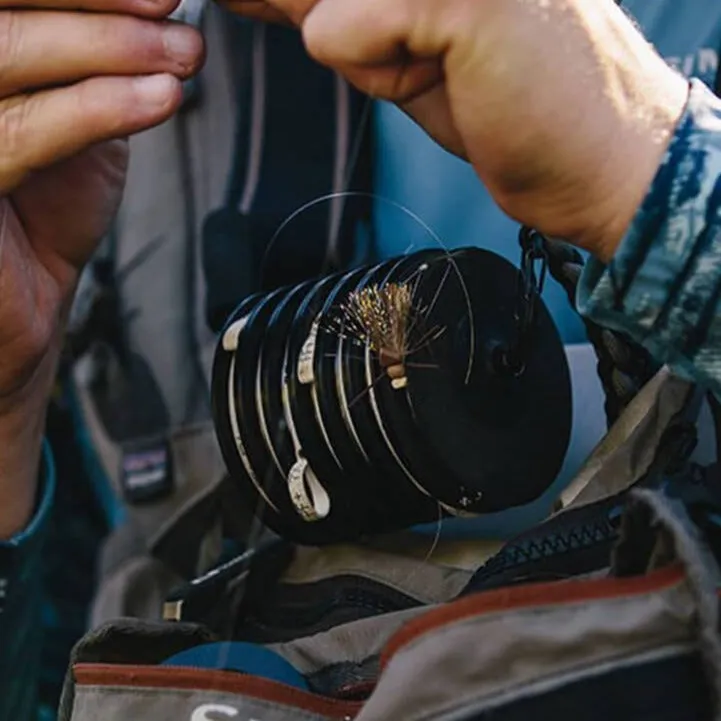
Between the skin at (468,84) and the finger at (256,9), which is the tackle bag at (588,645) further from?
the finger at (256,9)

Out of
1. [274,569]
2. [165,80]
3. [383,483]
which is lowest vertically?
[274,569]

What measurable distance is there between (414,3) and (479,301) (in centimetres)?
15

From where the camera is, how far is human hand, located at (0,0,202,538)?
1.63 ft

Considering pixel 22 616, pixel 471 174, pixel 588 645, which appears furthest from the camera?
pixel 22 616

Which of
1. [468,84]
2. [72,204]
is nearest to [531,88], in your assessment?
[468,84]

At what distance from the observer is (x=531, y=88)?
0.41 meters

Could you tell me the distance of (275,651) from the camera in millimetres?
542

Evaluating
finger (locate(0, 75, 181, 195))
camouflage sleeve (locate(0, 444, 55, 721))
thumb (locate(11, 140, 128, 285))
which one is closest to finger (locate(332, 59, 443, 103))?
finger (locate(0, 75, 181, 195))

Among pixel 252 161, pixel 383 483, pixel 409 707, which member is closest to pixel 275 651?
pixel 383 483

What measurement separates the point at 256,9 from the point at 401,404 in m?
0.15

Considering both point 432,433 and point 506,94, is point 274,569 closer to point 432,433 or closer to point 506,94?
point 432,433

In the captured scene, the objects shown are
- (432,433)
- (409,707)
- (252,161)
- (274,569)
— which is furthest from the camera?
(252,161)

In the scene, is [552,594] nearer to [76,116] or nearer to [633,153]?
[633,153]

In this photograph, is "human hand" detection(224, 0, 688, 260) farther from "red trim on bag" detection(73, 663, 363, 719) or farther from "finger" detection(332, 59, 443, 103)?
"red trim on bag" detection(73, 663, 363, 719)
